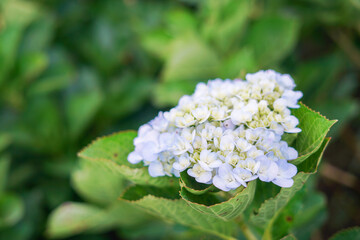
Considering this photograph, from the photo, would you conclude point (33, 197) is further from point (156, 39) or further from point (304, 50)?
point (304, 50)

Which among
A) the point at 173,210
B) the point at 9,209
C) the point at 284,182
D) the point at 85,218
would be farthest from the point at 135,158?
the point at 9,209

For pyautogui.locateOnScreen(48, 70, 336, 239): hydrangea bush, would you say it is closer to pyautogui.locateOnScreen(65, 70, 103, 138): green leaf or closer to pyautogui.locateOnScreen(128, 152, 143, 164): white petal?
pyautogui.locateOnScreen(128, 152, 143, 164): white petal

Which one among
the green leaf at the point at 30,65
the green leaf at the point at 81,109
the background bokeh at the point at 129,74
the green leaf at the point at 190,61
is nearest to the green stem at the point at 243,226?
the background bokeh at the point at 129,74

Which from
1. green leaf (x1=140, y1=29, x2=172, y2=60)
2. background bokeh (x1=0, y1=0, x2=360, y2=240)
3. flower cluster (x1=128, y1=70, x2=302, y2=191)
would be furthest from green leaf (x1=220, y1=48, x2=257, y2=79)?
flower cluster (x1=128, y1=70, x2=302, y2=191)

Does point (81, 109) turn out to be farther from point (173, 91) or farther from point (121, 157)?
point (121, 157)

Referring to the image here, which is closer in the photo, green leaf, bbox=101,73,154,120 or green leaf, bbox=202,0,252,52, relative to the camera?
green leaf, bbox=202,0,252,52

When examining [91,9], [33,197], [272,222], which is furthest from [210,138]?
[91,9]

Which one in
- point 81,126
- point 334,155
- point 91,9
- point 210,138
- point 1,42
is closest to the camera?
point 210,138
